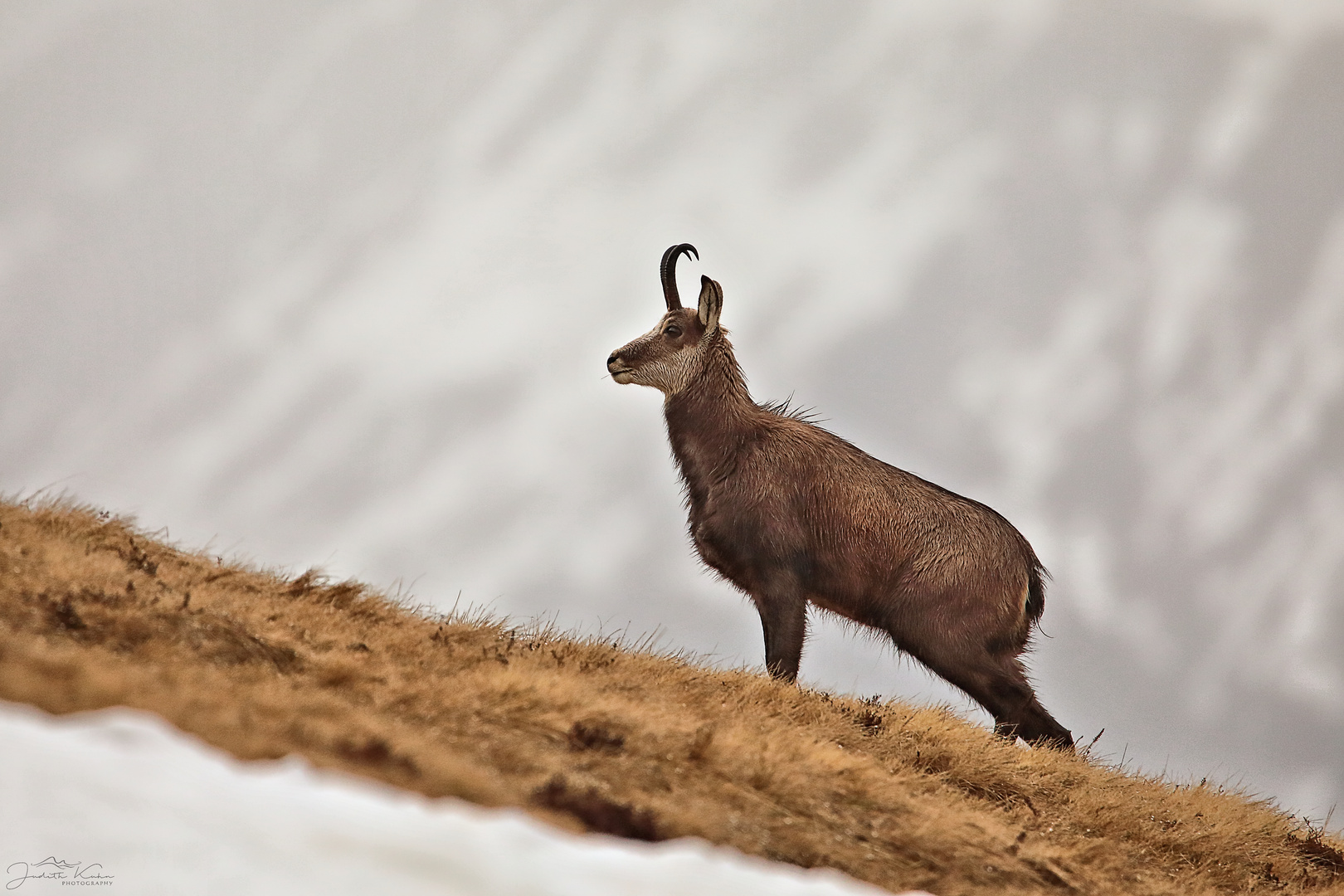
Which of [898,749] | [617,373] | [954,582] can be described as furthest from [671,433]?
[898,749]

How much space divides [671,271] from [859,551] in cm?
342

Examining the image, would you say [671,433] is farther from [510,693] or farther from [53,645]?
[53,645]

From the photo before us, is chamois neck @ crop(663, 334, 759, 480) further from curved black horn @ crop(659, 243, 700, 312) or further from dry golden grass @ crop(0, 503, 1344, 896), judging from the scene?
dry golden grass @ crop(0, 503, 1344, 896)

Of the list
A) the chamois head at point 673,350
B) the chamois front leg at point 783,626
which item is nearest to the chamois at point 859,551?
the chamois front leg at point 783,626

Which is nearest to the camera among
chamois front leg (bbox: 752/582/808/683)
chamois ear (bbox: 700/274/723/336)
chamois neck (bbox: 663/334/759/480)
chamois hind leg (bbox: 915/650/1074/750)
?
chamois front leg (bbox: 752/582/808/683)

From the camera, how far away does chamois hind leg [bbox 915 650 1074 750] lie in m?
9.87

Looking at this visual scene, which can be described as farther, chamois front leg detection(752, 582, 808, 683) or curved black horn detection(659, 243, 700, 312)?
curved black horn detection(659, 243, 700, 312)

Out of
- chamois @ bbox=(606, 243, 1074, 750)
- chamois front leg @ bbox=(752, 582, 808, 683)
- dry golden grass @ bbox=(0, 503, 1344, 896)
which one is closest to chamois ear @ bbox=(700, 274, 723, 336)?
chamois @ bbox=(606, 243, 1074, 750)

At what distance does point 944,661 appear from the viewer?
987 centimetres

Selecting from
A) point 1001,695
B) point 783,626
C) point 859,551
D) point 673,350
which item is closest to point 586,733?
point 783,626

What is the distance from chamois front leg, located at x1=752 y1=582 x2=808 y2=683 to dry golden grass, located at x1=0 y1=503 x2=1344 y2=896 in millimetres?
524

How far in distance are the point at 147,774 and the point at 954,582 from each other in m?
7.22

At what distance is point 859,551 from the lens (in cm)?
1012

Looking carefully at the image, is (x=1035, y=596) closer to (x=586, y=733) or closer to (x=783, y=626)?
(x=783, y=626)
